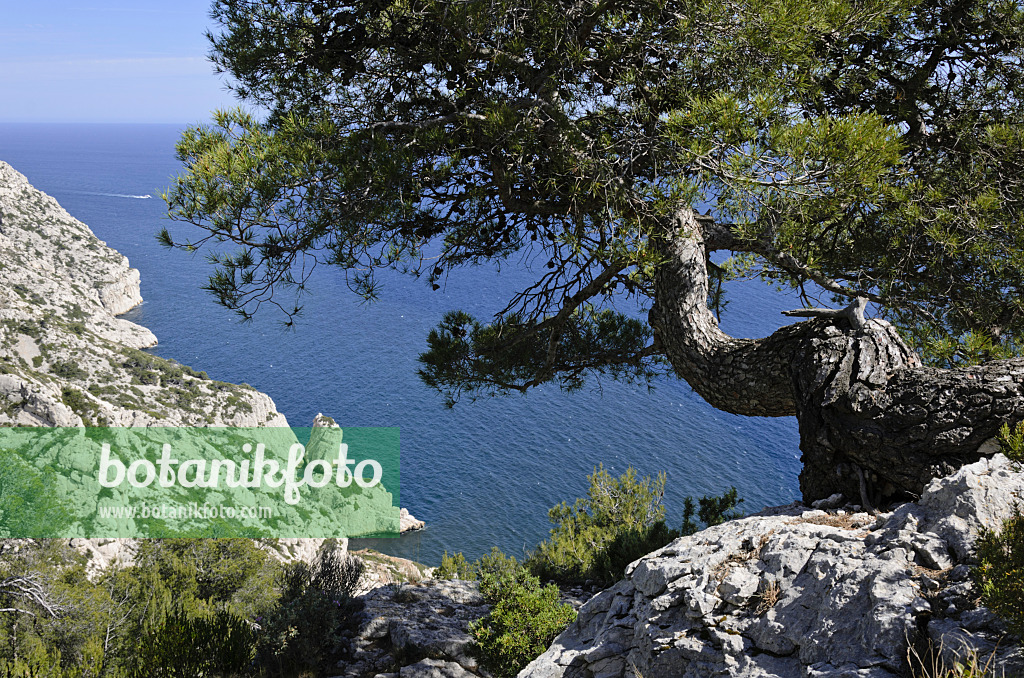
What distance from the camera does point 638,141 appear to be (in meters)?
3.07

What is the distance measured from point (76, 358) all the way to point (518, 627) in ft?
93.8

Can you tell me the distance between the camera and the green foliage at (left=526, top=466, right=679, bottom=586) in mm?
5594

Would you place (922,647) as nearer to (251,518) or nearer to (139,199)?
(251,518)

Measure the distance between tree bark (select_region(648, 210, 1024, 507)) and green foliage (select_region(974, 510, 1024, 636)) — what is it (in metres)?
1.01

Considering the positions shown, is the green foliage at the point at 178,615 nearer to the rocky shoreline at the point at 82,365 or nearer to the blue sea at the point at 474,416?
the rocky shoreline at the point at 82,365

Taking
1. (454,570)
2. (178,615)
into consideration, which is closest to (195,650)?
(178,615)

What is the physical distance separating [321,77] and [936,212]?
3.41m

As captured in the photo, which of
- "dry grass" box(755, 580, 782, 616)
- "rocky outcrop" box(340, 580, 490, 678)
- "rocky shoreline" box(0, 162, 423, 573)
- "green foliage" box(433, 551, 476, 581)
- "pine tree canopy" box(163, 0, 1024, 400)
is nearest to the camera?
"dry grass" box(755, 580, 782, 616)

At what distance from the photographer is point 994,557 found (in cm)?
148

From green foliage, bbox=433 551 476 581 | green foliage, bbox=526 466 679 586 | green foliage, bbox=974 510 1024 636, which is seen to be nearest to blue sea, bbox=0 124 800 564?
green foliage, bbox=526 466 679 586

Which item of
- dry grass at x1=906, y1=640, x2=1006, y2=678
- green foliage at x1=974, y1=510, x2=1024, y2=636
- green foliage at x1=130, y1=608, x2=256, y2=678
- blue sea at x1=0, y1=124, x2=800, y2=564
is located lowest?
green foliage at x1=130, y1=608, x2=256, y2=678

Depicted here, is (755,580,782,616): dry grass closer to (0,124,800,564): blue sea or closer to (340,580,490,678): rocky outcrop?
(340,580,490,678): rocky outcrop

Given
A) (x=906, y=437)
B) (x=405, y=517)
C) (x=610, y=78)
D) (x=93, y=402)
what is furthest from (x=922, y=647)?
(x=93, y=402)

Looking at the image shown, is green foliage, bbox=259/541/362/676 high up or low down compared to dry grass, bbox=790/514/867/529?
down
